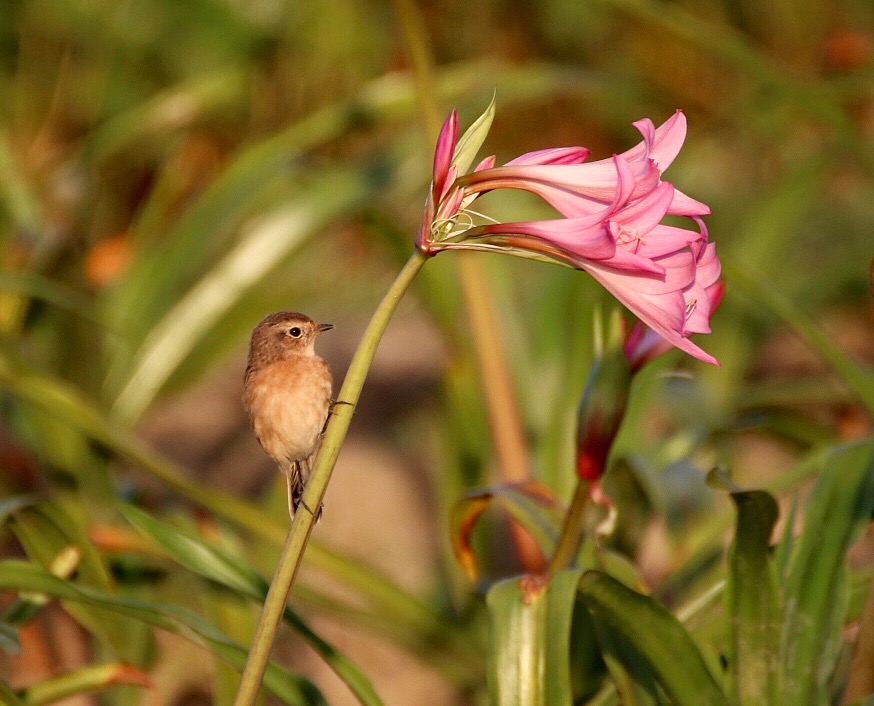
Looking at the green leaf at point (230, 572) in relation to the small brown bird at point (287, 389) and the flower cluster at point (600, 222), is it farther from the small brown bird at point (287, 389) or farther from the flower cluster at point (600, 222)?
the flower cluster at point (600, 222)

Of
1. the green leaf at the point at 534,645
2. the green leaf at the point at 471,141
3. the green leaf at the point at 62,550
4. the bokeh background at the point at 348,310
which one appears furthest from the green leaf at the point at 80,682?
the green leaf at the point at 471,141

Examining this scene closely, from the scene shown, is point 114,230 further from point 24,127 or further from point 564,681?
point 564,681

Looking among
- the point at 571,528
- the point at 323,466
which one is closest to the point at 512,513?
the point at 571,528

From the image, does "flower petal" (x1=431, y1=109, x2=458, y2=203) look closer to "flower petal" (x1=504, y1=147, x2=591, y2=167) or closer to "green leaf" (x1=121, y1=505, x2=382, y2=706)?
A: "flower petal" (x1=504, y1=147, x2=591, y2=167)

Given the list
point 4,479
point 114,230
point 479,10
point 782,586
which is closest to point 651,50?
point 479,10

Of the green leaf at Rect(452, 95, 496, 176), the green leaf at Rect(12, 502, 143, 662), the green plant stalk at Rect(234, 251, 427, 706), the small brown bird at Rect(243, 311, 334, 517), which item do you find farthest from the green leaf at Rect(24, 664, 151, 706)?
the green leaf at Rect(452, 95, 496, 176)
